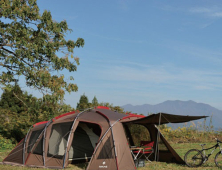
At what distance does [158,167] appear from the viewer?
8.63 meters

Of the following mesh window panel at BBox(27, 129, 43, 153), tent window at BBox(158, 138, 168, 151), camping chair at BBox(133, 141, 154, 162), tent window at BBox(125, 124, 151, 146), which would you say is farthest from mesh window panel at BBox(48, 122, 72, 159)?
tent window at BBox(158, 138, 168, 151)

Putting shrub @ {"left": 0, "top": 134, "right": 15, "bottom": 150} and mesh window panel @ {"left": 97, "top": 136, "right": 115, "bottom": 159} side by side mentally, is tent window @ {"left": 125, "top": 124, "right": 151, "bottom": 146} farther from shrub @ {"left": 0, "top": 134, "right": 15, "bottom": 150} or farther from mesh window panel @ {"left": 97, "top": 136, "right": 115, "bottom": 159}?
shrub @ {"left": 0, "top": 134, "right": 15, "bottom": 150}

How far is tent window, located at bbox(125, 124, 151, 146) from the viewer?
34.5ft

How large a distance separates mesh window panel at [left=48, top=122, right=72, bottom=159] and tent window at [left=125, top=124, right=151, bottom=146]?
2667 millimetres

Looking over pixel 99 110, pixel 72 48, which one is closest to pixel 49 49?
pixel 72 48

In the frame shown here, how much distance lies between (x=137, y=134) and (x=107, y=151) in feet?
9.21

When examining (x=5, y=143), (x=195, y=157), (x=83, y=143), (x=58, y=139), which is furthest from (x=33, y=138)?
(x=195, y=157)

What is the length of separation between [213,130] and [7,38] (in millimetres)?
13075

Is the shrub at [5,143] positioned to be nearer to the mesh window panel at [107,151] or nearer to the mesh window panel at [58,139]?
the mesh window panel at [58,139]

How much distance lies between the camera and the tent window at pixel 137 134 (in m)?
10.5

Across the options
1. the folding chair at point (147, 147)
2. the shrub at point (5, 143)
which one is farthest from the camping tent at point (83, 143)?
the shrub at point (5, 143)

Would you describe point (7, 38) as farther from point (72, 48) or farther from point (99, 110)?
point (99, 110)

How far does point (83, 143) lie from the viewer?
10.4 metres

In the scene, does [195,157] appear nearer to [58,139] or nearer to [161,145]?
[161,145]
